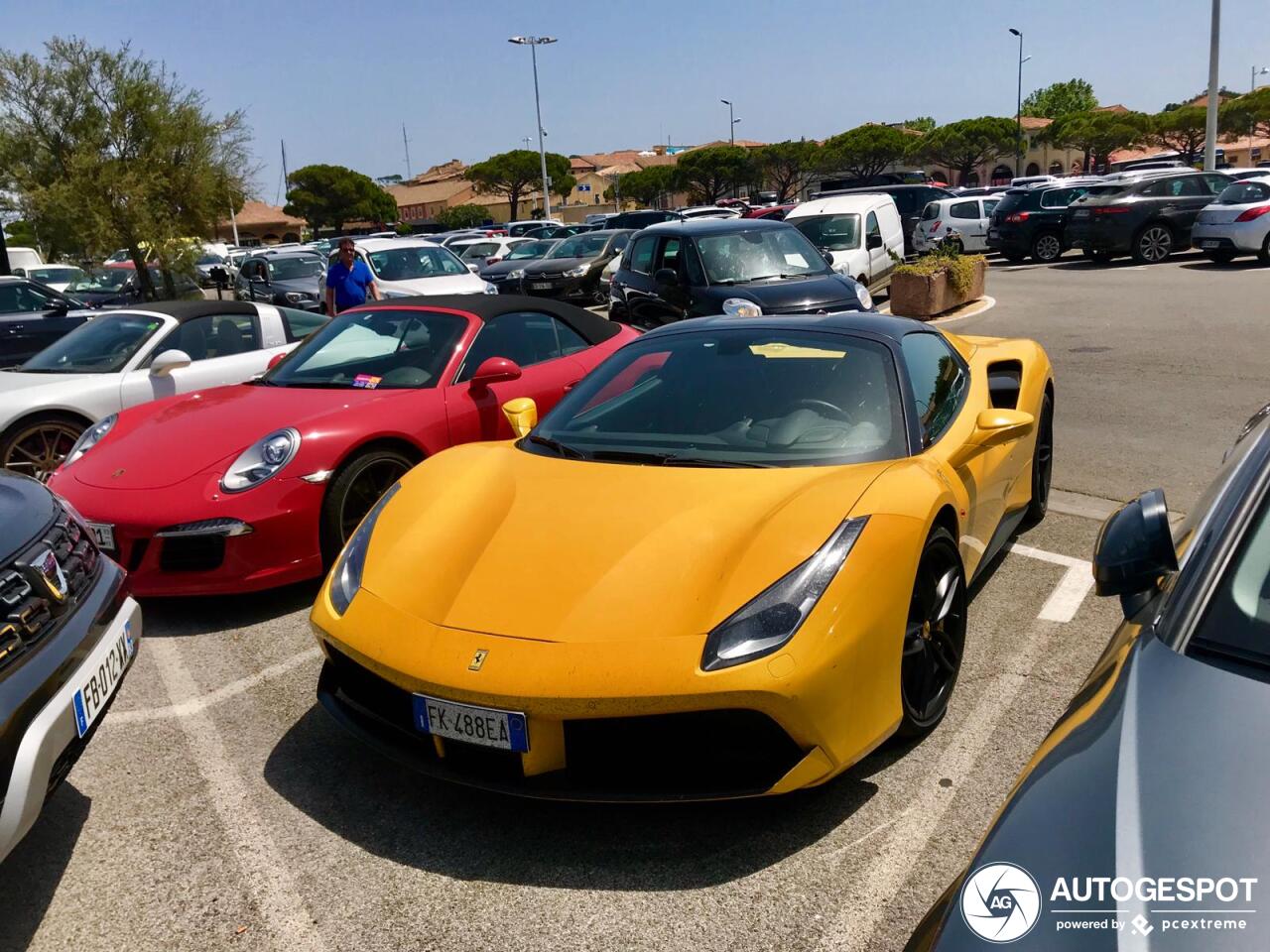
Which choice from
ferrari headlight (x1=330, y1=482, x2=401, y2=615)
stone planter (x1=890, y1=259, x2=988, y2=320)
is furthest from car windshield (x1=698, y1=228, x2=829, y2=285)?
ferrari headlight (x1=330, y1=482, x2=401, y2=615)

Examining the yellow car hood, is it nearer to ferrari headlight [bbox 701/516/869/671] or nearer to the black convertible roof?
ferrari headlight [bbox 701/516/869/671]

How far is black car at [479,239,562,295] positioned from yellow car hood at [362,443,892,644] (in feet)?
52.3

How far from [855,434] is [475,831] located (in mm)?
1825

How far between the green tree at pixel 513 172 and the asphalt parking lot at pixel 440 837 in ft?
274

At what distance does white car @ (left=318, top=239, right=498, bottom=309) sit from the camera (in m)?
16.0

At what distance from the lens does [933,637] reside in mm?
3418

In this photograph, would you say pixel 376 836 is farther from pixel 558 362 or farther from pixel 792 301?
pixel 792 301

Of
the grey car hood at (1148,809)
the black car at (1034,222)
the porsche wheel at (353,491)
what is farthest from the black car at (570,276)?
the grey car hood at (1148,809)

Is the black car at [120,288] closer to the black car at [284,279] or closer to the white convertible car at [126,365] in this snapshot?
the black car at [284,279]

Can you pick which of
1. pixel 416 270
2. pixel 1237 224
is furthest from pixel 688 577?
pixel 1237 224

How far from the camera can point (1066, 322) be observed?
12805mm

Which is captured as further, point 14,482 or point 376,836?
point 14,482

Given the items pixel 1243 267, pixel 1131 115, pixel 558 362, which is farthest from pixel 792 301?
pixel 1131 115

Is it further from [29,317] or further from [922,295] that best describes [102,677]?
[922,295]
